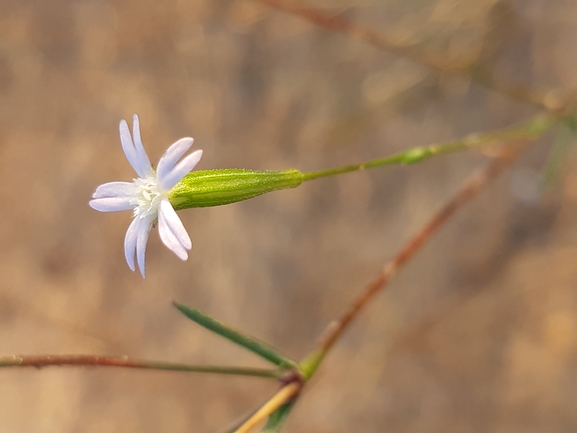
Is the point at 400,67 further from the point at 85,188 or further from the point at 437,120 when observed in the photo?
the point at 85,188

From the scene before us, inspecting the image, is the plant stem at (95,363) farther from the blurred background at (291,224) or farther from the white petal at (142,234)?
the blurred background at (291,224)

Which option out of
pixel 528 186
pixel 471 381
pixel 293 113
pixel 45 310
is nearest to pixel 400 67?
pixel 293 113

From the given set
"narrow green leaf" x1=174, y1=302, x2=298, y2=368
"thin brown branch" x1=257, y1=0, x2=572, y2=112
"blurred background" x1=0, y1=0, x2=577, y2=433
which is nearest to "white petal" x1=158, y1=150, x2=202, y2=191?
"narrow green leaf" x1=174, y1=302, x2=298, y2=368

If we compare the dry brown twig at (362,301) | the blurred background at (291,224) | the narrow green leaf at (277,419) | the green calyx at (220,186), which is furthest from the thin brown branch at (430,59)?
the narrow green leaf at (277,419)

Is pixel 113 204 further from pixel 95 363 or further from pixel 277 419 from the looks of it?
pixel 277 419

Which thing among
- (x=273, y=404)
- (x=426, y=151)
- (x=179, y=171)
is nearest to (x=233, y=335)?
(x=273, y=404)
